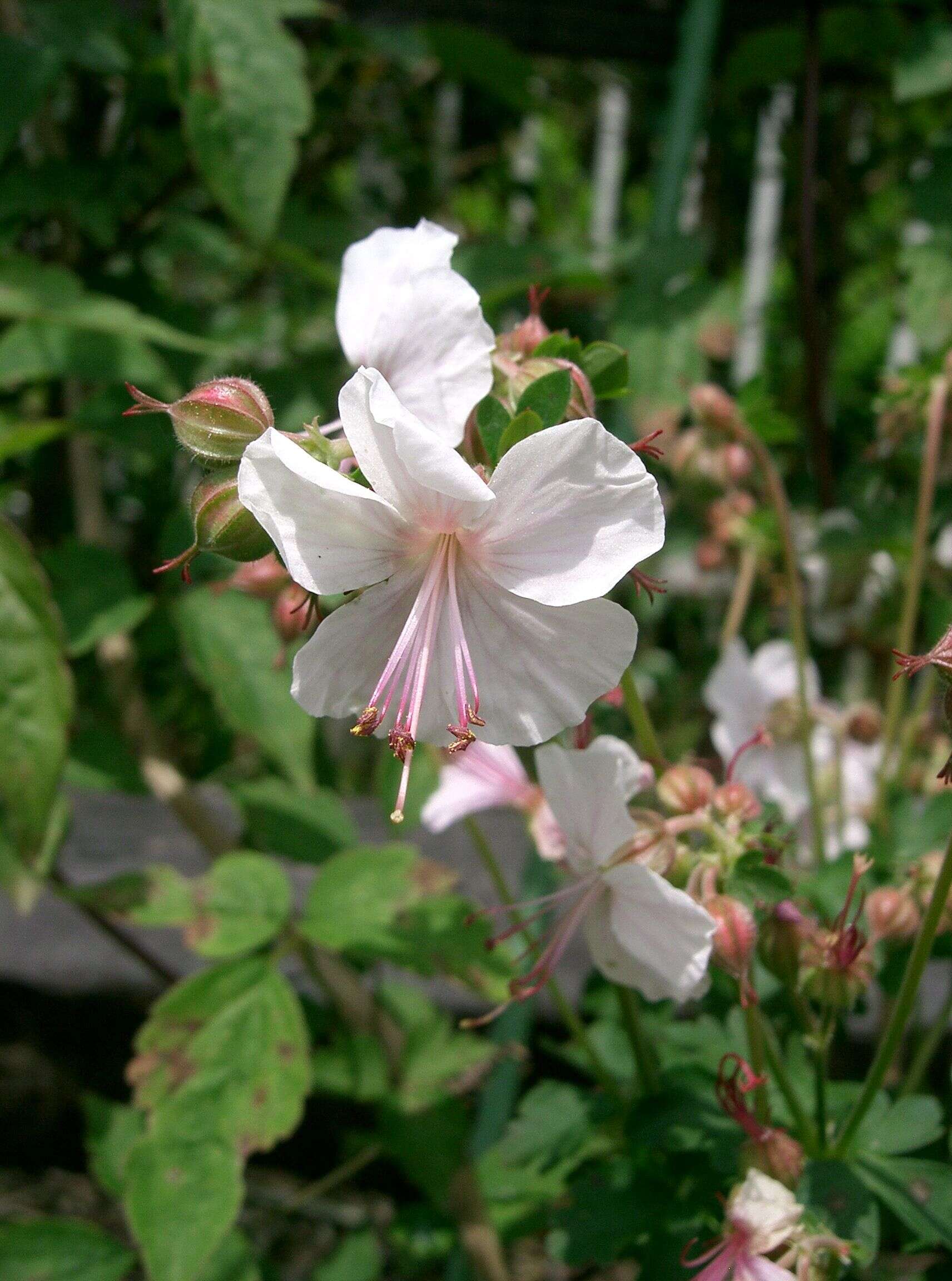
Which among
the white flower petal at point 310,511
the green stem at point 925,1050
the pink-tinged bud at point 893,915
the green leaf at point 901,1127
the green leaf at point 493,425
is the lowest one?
the green stem at point 925,1050

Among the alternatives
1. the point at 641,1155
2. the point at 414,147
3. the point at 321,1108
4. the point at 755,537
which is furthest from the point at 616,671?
the point at 414,147

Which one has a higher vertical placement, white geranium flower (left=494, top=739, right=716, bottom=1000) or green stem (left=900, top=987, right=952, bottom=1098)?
white geranium flower (left=494, top=739, right=716, bottom=1000)

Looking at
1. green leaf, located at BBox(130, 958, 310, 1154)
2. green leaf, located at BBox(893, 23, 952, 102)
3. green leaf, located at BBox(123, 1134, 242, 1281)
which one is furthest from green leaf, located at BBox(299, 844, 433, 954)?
green leaf, located at BBox(893, 23, 952, 102)

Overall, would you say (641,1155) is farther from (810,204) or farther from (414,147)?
(414,147)

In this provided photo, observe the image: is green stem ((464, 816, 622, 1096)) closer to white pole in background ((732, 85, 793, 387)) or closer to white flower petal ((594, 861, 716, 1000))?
white flower petal ((594, 861, 716, 1000))

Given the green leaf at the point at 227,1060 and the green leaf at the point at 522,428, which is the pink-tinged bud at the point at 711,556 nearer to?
the green leaf at the point at 227,1060

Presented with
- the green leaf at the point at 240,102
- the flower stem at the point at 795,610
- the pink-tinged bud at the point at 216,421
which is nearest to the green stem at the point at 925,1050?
the flower stem at the point at 795,610
